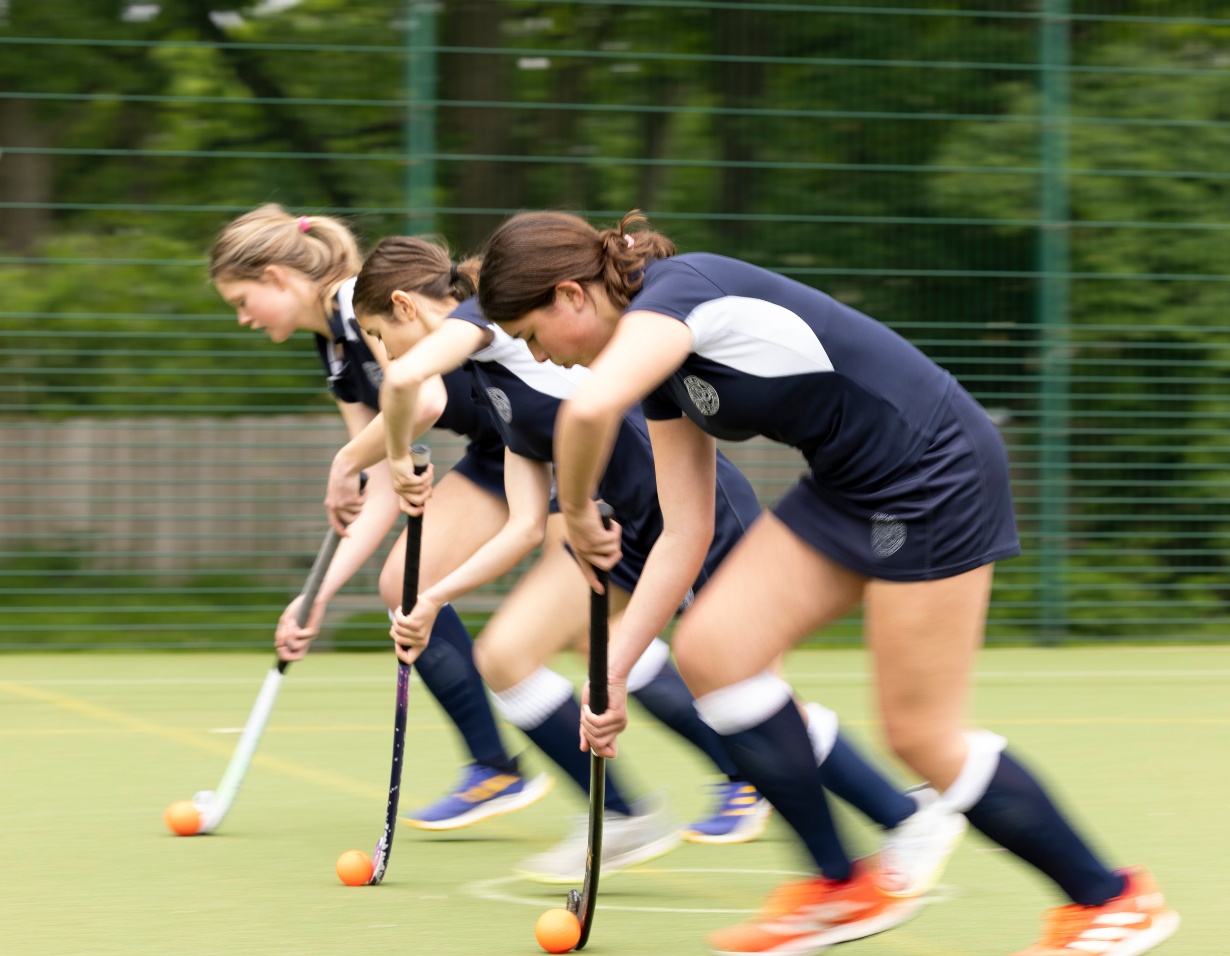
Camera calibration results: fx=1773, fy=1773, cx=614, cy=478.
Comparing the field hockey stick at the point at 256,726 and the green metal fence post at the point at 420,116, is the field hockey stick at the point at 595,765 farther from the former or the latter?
the green metal fence post at the point at 420,116

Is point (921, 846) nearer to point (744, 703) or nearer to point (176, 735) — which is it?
point (744, 703)

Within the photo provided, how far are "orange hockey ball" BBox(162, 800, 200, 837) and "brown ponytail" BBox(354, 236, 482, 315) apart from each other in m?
1.23

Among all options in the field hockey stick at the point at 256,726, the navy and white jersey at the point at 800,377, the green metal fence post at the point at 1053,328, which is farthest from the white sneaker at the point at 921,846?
the green metal fence post at the point at 1053,328

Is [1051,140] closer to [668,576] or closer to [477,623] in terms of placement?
[477,623]

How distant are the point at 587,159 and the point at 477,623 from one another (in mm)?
2097

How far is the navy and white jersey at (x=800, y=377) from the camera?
8.62 feet

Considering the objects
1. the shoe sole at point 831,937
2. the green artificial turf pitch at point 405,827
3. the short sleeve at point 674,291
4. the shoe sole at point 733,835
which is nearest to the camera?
the short sleeve at point 674,291

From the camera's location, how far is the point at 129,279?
301 inches

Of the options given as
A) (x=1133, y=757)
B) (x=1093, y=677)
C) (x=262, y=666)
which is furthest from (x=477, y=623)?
(x=1133, y=757)

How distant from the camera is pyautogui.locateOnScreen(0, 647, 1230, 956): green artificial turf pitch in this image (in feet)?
10.4

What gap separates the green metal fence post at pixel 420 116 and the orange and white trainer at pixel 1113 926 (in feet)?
17.3

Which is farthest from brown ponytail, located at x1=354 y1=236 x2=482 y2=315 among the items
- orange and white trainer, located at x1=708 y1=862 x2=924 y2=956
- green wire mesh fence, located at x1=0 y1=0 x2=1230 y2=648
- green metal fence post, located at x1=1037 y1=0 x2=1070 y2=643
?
green metal fence post, located at x1=1037 y1=0 x2=1070 y2=643

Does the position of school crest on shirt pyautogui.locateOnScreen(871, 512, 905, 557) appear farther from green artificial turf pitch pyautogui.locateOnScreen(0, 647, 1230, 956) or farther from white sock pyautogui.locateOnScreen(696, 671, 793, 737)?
green artificial turf pitch pyautogui.locateOnScreen(0, 647, 1230, 956)

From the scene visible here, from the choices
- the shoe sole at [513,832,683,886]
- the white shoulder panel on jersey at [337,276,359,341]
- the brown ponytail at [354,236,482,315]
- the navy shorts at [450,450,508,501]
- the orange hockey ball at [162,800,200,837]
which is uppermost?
the brown ponytail at [354,236,482,315]
